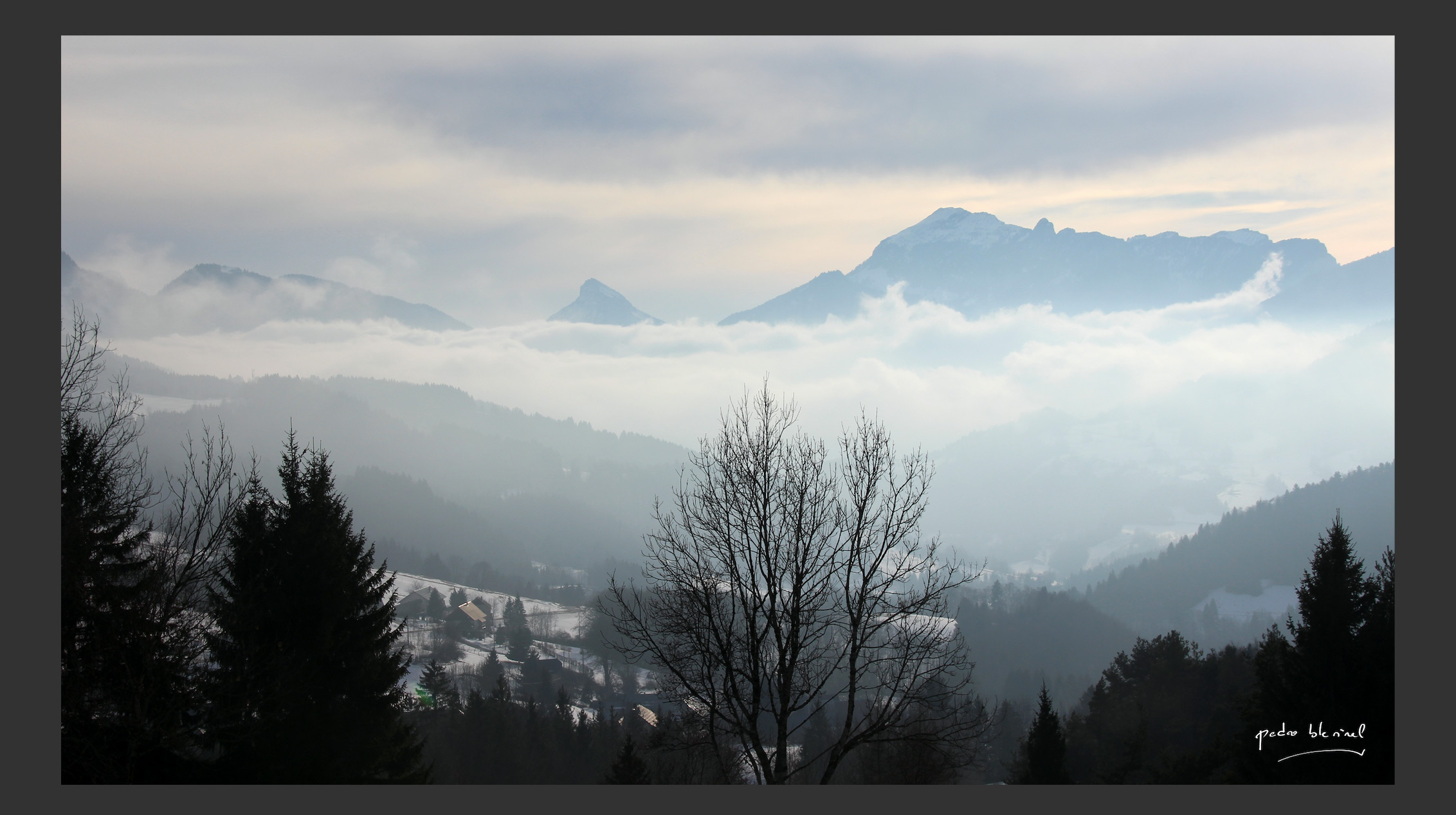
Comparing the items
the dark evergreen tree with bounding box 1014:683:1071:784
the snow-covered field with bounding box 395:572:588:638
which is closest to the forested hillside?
the snow-covered field with bounding box 395:572:588:638

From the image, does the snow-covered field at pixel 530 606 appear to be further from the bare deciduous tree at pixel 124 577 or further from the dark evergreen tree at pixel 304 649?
the bare deciduous tree at pixel 124 577

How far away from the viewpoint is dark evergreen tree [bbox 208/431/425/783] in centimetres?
866

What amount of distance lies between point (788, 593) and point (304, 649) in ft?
20.9

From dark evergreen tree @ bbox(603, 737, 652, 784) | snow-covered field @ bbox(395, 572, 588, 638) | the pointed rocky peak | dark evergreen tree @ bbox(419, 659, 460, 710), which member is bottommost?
snow-covered field @ bbox(395, 572, 588, 638)

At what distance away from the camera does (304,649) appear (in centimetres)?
923

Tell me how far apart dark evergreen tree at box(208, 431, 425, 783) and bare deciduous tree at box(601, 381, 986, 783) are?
434cm

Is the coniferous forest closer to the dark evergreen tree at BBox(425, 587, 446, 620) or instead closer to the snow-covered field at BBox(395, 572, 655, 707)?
the snow-covered field at BBox(395, 572, 655, 707)

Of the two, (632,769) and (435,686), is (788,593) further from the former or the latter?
(435,686)

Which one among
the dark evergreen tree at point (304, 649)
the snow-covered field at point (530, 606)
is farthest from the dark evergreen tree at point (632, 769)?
the snow-covered field at point (530, 606)

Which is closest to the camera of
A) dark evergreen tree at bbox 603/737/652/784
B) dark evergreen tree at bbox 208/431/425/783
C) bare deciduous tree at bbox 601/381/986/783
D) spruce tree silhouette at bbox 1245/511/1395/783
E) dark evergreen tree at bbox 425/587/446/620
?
bare deciduous tree at bbox 601/381/986/783

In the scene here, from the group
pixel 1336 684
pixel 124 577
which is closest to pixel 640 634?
pixel 124 577

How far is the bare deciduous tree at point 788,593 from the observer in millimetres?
7469

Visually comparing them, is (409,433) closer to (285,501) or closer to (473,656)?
(473,656)

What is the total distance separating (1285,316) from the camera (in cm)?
18662
